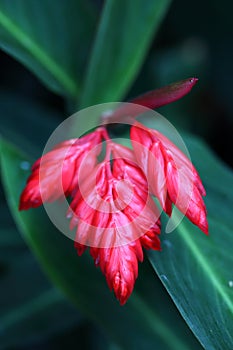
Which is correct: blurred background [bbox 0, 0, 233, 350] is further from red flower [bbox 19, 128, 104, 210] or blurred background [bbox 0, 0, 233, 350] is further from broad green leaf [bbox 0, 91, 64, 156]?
red flower [bbox 19, 128, 104, 210]

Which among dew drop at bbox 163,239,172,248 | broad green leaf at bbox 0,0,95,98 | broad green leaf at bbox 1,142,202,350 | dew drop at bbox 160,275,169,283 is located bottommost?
broad green leaf at bbox 1,142,202,350

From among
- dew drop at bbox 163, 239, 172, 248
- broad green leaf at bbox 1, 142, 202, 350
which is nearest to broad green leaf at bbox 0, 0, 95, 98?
broad green leaf at bbox 1, 142, 202, 350

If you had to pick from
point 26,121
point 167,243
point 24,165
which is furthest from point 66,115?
point 167,243

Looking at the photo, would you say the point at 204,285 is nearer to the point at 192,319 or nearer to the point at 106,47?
the point at 192,319

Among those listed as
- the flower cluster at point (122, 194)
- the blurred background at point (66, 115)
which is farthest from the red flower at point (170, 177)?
the blurred background at point (66, 115)

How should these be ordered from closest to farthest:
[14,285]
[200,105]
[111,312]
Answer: [111,312] → [14,285] → [200,105]

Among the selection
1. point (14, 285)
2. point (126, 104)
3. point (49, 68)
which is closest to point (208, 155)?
point (126, 104)

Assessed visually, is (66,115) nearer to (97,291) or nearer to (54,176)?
(97,291)
